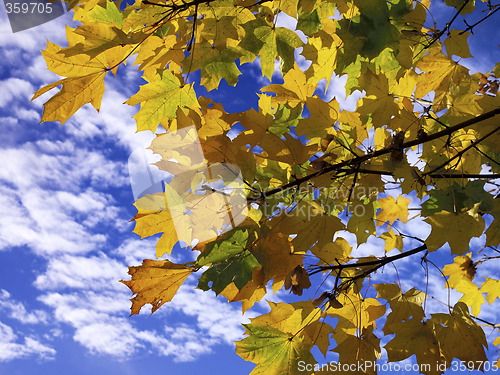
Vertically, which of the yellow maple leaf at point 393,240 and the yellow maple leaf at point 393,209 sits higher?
the yellow maple leaf at point 393,209

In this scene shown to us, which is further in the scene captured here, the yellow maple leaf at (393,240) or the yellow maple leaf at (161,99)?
the yellow maple leaf at (393,240)

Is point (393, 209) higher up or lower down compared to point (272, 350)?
higher up

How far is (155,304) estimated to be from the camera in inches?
73.6

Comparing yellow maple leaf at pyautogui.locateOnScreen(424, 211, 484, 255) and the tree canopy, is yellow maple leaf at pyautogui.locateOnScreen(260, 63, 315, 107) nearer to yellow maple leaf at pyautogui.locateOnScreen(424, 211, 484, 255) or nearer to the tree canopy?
the tree canopy

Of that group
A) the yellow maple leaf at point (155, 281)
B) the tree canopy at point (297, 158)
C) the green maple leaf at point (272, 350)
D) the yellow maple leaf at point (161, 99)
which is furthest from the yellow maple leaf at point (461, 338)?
the yellow maple leaf at point (161, 99)

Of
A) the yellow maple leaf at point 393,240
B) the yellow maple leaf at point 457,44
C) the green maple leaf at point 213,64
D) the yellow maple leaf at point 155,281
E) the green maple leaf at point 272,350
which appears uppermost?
the yellow maple leaf at point 457,44

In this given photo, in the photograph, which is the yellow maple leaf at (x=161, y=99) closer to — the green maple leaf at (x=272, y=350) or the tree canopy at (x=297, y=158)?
the tree canopy at (x=297, y=158)

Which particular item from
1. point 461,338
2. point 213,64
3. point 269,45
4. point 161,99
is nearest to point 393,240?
point 461,338

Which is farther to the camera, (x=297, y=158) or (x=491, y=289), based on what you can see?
(x=491, y=289)

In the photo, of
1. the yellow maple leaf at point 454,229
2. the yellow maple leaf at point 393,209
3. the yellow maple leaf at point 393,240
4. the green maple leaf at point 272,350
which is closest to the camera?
the yellow maple leaf at point 454,229

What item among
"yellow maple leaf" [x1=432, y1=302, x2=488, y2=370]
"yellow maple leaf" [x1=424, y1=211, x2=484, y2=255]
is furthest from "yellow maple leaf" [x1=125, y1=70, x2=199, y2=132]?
"yellow maple leaf" [x1=432, y1=302, x2=488, y2=370]

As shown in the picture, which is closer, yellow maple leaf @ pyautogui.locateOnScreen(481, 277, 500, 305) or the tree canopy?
the tree canopy

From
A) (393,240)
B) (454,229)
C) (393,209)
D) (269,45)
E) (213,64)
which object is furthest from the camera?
(393,209)

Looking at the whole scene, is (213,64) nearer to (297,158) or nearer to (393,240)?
(297,158)
